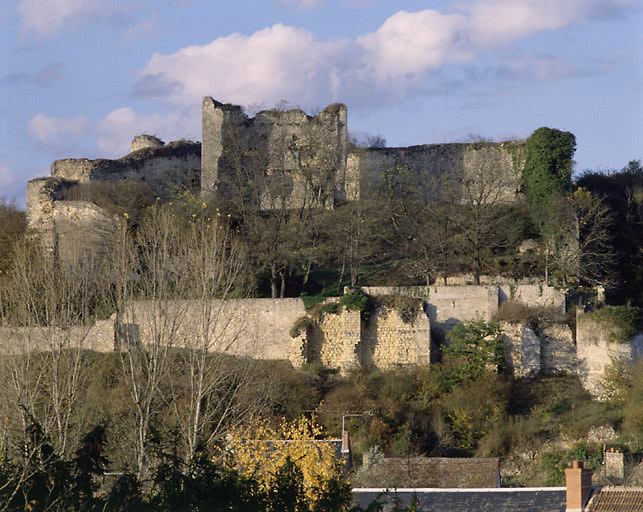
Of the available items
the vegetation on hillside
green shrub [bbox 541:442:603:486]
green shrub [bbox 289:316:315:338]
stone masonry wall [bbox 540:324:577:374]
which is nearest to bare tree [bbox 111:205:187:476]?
the vegetation on hillside

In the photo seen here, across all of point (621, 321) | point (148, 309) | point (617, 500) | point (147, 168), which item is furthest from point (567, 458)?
point (147, 168)

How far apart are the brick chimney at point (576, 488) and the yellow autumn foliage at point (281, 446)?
424cm

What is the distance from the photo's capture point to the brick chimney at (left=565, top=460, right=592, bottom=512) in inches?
780

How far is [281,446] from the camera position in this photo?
25281mm

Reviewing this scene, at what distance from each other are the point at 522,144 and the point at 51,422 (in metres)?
21.1

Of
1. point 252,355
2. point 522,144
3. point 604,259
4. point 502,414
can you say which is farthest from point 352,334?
point 522,144

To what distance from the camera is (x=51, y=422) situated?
24.0 metres

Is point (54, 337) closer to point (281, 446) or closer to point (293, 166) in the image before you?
point (281, 446)

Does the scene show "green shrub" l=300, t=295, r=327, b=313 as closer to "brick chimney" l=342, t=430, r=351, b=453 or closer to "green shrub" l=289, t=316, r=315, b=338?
"green shrub" l=289, t=316, r=315, b=338

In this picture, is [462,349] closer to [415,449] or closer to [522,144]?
[415,449]

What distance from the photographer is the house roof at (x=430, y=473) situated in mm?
23438

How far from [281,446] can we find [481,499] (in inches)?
216

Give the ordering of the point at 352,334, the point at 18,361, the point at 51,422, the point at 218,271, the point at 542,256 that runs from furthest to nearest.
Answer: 1. the point at 542,256
2. the point at 352,334
3. the point at 218,271
4. the point at 18,361
5. the point at 51,422

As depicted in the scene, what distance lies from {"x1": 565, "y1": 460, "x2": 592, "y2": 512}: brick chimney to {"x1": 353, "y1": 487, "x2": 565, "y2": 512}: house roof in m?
0.75
